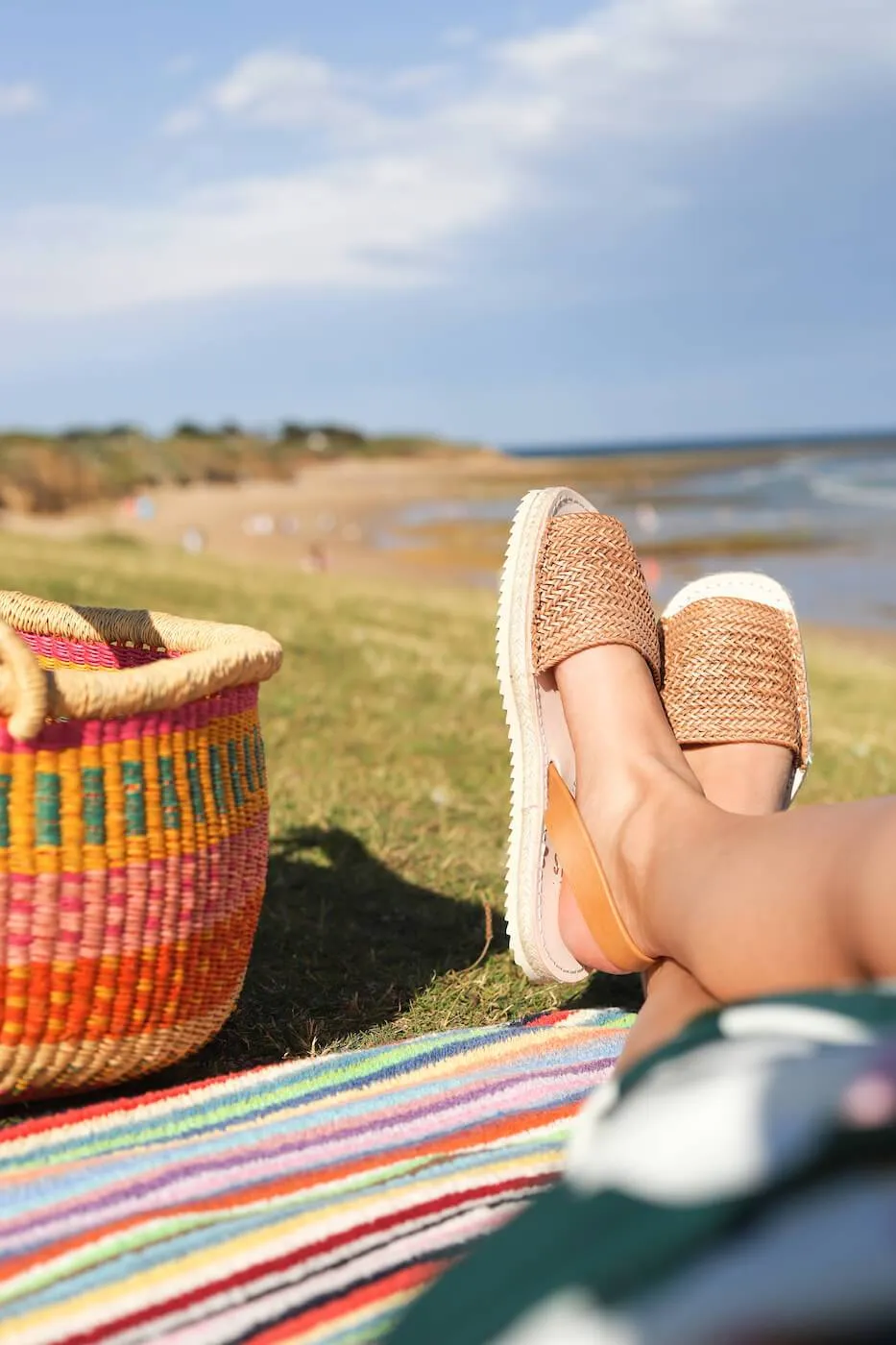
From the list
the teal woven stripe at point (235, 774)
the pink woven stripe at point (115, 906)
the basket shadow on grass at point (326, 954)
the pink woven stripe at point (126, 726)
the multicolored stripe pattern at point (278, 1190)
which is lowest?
the basket shadow on grass at point (326, 954)

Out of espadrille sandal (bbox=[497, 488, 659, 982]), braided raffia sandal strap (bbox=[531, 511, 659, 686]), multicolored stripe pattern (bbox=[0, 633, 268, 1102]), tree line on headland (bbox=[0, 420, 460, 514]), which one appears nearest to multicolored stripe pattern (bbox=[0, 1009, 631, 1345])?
multicolored stripe pattern (bbox=[0, 633, 268, 1102])

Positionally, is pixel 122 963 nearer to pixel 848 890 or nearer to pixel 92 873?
pixel 92 873

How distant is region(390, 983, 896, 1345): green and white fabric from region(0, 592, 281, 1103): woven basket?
0.72 m

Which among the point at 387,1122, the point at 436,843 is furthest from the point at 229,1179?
the point at 436,843

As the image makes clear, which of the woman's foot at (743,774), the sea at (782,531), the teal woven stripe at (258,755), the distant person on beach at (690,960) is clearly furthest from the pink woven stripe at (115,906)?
the sea at (782,531)

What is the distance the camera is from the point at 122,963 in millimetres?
1413

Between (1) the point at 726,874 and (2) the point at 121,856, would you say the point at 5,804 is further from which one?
(1) the point at 726,874

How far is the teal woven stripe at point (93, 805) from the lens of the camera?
135 cm

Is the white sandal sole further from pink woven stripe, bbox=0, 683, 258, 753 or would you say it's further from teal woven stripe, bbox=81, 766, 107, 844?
teal woven stripe, bbox=81, 766, 107, 844

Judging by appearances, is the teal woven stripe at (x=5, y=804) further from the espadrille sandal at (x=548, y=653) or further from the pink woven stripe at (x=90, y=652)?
the espadrille sandal at (x=548, y=653)

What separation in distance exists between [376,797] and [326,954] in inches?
39.0

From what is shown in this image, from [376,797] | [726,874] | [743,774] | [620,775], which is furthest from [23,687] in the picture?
[376,797]

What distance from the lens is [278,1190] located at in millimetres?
1285

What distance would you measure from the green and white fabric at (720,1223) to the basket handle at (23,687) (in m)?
0.71
